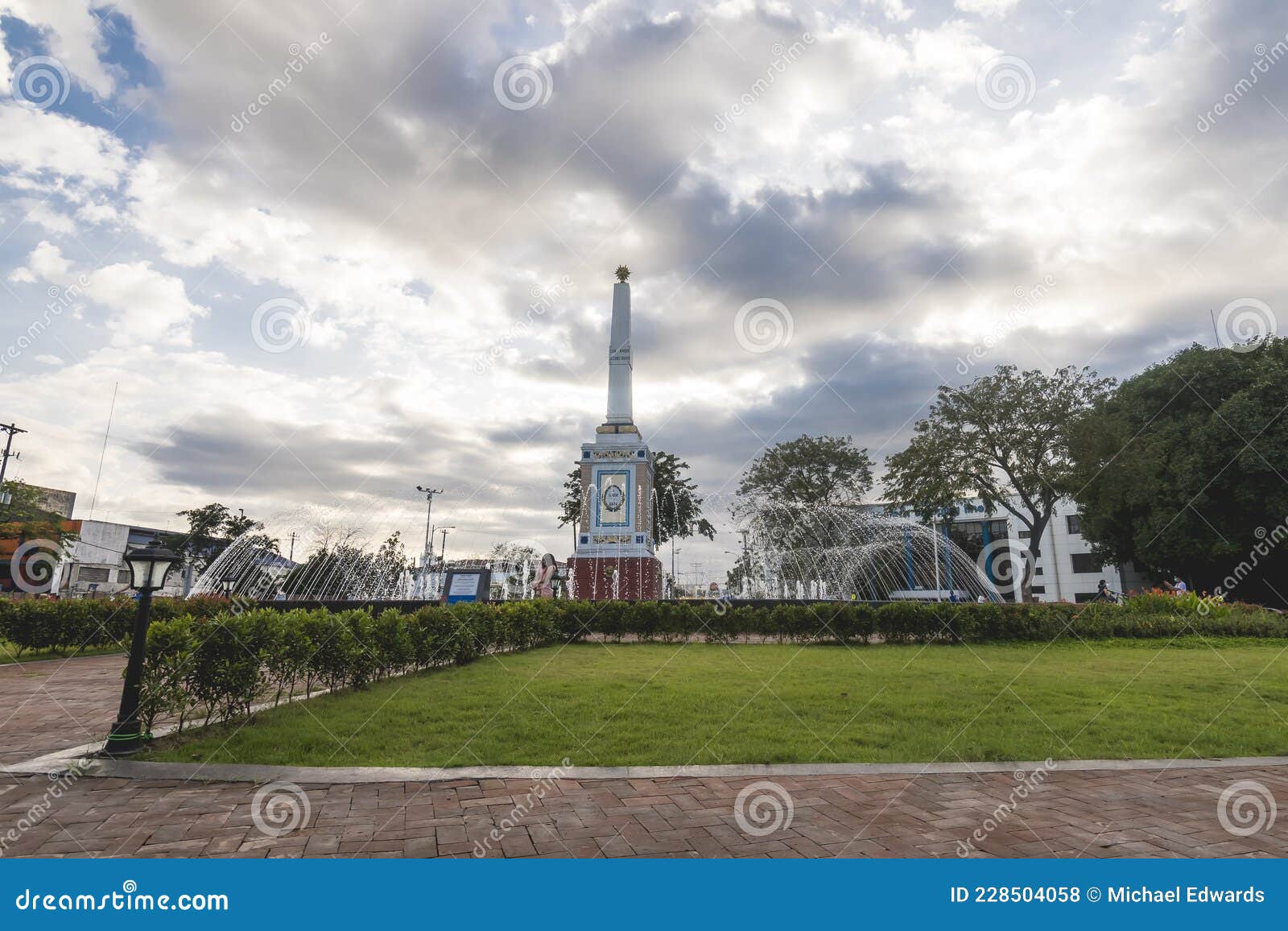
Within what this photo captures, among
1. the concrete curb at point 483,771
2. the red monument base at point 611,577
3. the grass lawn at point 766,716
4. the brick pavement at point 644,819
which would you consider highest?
the red monument base at point 611,577

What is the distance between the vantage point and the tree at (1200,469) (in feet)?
97.1

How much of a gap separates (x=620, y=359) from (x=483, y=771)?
30141 mm

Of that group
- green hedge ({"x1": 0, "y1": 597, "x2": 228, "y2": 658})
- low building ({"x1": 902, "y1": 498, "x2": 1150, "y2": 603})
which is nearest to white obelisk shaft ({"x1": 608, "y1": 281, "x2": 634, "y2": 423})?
green hedge ({"x1": 0, "y1": 597, "x2": 228, "y2": 658})

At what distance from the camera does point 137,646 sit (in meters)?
5.84

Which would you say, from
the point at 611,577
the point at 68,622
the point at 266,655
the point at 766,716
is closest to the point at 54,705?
the point at 266,655

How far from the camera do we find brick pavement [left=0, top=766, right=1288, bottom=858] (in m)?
3.72

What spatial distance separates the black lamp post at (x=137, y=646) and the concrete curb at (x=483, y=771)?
247 millimetres

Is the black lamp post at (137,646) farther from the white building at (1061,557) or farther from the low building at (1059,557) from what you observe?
the white building at (1061,557)

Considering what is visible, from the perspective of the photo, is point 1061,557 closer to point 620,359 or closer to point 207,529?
point 620,359

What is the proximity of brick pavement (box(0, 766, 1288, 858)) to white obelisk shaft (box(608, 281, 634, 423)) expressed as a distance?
96.4 feet

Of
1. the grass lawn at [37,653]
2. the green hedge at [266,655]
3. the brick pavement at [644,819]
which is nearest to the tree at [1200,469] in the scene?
the brick pavement at [644,819]

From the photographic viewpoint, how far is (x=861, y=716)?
720 centimetres

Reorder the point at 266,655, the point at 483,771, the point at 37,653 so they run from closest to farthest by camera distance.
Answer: the point at 483,771
the point at 266,655
the point at 37,653

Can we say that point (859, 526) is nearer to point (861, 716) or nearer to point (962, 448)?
point (962, 448)
